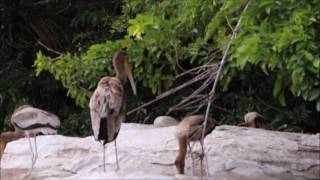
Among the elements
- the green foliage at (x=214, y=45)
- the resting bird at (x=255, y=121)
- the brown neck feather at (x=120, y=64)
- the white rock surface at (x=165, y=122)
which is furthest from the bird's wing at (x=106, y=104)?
the resting bird at (x=255, y=121)

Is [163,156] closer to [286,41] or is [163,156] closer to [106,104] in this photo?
[106,104]

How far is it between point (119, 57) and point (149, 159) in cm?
104

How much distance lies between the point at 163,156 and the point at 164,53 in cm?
113

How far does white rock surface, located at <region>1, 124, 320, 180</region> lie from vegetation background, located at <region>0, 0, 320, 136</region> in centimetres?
68

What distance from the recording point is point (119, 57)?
7820 mm

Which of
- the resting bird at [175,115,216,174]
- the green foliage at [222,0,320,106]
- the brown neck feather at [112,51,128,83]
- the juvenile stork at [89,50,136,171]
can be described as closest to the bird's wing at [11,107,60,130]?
the brown neck feather at [112,51,128,83]

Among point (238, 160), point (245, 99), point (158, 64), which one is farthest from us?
point (245, 99)

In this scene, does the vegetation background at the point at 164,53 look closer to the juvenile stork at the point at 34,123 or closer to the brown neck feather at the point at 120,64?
the brown neck feather at the point at 120,64

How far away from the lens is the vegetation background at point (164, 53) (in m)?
6.02

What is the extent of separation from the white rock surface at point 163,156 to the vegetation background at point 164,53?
682mm

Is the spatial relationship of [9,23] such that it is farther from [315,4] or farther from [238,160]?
[315,4]

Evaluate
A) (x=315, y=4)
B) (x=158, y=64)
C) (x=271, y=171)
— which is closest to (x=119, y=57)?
(x=158, y=64)

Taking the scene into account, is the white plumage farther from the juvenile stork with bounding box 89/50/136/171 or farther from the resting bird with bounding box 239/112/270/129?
the resting bird with bounding box 239/112/270/129

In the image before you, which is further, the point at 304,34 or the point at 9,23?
the point at 9,23
